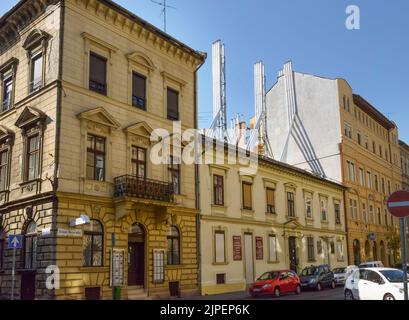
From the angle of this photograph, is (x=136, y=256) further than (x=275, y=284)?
No

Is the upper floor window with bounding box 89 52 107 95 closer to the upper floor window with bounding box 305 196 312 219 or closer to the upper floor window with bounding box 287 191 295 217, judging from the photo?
the upper floor window with bounding box 287 191 295 217

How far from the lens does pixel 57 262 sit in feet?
62.6

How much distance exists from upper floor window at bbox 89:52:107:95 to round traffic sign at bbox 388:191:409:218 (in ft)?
51.5

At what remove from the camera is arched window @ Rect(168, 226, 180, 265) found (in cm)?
2502

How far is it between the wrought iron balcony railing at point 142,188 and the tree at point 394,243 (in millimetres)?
37355

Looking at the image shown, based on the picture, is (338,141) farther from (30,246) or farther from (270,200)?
(30,246)

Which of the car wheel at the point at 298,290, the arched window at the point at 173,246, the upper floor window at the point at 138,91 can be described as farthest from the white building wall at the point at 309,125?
the upper floor window at the point at 138,91

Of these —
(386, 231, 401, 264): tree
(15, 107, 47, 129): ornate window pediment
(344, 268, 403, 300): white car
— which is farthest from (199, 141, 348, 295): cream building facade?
(386, 231, 401, 264): tree

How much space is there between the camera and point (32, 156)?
21.8 meters

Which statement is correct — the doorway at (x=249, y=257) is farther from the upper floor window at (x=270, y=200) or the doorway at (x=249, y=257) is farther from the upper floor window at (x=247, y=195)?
the upper floor window at (x=270, y=200)

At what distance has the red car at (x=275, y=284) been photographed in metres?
24.7

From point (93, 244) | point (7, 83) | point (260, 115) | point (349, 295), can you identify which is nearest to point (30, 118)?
point (7, 83)

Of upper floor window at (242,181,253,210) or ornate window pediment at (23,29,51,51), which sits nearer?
ornate window pediment at (23,29,51,51)

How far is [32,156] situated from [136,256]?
22.2ft
